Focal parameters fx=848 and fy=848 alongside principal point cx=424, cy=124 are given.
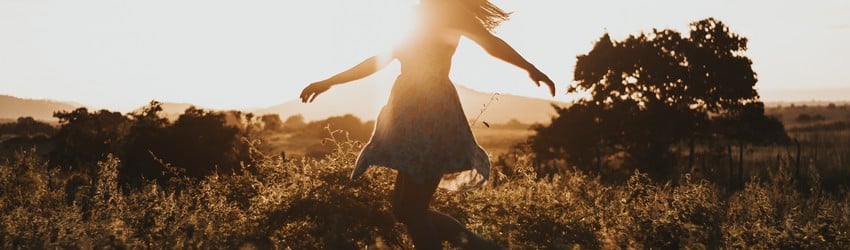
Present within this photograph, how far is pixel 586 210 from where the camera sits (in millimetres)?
7219

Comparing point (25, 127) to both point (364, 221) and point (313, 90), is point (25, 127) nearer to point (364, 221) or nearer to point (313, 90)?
point (364, 221)

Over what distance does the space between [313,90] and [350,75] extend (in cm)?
25

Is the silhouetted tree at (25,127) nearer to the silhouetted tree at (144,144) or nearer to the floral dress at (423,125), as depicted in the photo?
the silhouetted tree at (144,144)

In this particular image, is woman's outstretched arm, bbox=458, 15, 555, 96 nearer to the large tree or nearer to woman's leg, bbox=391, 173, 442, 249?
woman's leg, bbox=391, 173, 442, 249

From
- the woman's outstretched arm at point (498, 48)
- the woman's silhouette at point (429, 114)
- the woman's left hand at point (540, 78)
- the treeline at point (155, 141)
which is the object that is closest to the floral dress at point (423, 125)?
the woman's silhouette at point (429, 114)

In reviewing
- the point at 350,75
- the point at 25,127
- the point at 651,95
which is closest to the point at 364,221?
the point at 350,75

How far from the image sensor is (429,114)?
5.12 m

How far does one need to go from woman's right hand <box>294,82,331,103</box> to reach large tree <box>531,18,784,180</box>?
21211 mm

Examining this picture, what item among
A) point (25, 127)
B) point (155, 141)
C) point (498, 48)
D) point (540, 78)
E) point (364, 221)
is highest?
point (498, 48)

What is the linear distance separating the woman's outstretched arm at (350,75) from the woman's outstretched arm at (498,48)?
52cm

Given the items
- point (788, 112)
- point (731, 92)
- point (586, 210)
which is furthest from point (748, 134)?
point (788, 112)

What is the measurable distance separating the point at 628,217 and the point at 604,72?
19968 millimetres

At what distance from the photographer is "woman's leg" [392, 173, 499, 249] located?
17.1 ft

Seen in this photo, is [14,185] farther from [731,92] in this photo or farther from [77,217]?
[731,92]
